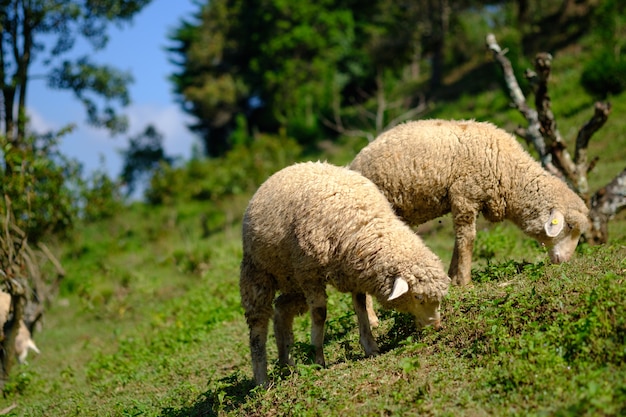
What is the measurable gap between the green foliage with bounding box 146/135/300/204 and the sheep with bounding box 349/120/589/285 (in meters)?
16.1

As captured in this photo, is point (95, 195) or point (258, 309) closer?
point (258, 309)

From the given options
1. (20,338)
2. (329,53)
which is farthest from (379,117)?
(329,53)

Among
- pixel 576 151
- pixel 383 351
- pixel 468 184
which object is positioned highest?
pixel 576 151

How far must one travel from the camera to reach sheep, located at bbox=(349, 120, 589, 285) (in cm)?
837

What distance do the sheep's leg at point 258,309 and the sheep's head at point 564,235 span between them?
343 centimetres

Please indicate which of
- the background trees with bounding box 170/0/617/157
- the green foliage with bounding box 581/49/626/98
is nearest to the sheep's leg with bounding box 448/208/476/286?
the green foliage with bounding box 581/49/626/98

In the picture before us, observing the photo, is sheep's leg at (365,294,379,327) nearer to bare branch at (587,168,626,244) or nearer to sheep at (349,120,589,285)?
sheep at (349,120,589,285)

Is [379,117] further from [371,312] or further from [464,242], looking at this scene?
[371,312]

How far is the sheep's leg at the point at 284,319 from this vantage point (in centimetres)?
761

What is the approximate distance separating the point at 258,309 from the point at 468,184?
9.44ft

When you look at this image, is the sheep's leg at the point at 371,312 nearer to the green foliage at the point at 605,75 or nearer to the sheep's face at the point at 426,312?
the sheep's face at the point at 426,312

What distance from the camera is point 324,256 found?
6.68 metres

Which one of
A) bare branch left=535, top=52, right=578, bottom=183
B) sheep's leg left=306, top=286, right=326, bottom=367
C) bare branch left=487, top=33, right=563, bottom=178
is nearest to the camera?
sheep's leg left=306, top=286, right=326, bottom=367

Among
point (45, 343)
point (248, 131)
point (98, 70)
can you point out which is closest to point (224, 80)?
point (248, 131)
